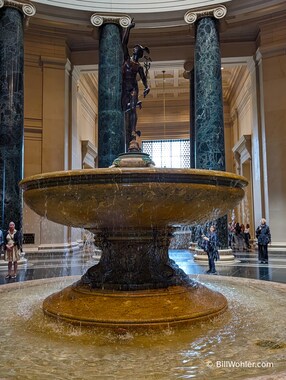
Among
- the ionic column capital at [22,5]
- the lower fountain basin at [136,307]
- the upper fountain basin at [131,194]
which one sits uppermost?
the ionic column capital at [22,5]

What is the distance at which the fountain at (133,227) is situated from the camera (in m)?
3.26

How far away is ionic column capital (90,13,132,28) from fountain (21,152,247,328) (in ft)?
33.5

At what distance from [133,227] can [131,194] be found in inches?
25.6

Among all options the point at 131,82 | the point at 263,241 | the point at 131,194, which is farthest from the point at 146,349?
the point at 263,241

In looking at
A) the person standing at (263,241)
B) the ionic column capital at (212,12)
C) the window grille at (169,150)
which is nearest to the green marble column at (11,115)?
the ionic column capital at (212,12)

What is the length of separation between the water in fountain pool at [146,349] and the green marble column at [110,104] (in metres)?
8.29

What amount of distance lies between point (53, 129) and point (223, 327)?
13.0 meters

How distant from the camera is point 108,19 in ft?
41.5

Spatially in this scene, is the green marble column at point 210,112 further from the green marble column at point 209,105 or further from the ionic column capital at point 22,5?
the ionic column capital at point 22,5

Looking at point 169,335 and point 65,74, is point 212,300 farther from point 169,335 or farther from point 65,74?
point 65,74

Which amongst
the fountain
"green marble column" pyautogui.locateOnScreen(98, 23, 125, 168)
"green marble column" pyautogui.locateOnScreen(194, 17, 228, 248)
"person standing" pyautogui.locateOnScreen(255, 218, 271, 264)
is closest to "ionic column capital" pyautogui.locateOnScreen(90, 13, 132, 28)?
"green marble column" pyautogui.locateOnScreen(98, 23, 125, 168)

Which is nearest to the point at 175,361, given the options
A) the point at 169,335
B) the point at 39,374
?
the point at 169,335

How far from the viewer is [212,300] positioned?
3.75 meters

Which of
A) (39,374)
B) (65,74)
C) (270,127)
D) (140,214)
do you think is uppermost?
(65,74)
